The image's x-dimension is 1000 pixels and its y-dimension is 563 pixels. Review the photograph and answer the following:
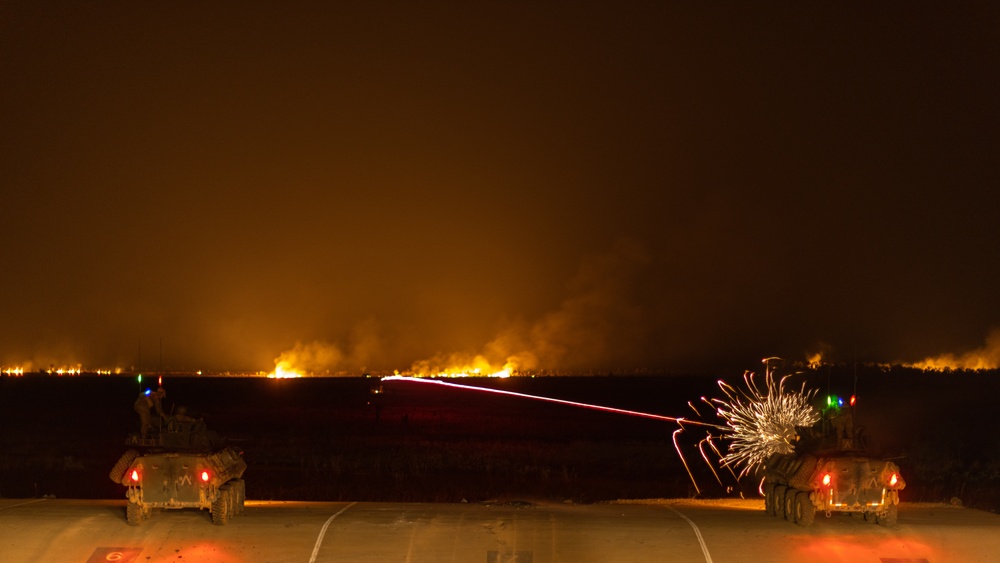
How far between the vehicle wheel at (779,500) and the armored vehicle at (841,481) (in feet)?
1.65

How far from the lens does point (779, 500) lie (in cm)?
1764

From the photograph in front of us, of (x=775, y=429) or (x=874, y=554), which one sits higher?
(x=775, y=429)

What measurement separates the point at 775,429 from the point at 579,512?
502cm

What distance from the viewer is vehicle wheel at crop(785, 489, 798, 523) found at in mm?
16688

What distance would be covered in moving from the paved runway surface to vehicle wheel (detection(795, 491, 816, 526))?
0.47ft

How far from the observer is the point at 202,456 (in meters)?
16.0

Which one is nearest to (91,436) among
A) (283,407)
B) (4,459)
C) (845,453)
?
(4,459)

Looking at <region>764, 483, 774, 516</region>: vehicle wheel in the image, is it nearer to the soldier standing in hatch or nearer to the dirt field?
the dirt field

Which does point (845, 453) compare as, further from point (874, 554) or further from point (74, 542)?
point (74, 542)

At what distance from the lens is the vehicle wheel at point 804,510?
16.2 m

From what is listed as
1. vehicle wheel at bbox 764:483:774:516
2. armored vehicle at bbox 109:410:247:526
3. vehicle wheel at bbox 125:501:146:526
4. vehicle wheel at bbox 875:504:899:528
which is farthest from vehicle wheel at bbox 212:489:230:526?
vehicle wheel at bbox 875:504:899:528

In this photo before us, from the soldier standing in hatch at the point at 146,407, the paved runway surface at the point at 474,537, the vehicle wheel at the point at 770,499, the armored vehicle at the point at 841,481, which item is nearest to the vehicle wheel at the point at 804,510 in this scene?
the armored vehicle at the point at 841,481

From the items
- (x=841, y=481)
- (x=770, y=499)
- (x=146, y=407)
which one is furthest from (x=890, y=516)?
(x=146, y=407)

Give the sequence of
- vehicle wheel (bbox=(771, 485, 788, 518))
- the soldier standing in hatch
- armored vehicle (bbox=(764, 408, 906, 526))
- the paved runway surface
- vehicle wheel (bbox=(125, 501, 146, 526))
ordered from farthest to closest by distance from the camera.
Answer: vehicle wheel (bbox=(771, 485, 788, 518)) → the soldier standing in hatch → armored vehicle (bbox=(764, 408, 906, 526)) → vehicle wheel (bbox=(125, 501, 146, 526)) → the paved runway surface
